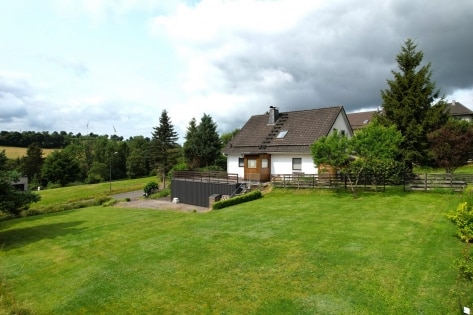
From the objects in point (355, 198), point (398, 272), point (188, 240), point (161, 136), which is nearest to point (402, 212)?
point (355, 198)

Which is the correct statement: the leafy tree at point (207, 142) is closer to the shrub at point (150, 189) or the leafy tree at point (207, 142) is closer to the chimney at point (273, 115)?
the shrub at point (150, 189)

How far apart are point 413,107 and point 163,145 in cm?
4045

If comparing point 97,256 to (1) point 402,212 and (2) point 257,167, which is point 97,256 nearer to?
(1) point 402,212

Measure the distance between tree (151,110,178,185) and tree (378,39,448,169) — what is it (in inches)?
1459

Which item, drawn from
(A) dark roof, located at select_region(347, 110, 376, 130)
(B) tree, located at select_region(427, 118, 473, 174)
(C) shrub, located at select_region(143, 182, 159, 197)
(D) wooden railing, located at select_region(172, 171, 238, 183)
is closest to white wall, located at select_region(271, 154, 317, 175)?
(D) wooden railing, located at select_region(172, 171, 238, 183)

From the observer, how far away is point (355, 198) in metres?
21.2

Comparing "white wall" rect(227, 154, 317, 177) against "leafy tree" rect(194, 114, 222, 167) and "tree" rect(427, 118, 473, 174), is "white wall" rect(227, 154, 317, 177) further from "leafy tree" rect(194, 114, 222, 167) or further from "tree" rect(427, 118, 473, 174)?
"leafy tree" rect(194, 114, 222, 167)

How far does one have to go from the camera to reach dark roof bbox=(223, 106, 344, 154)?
30.0 m

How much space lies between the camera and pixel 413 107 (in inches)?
1091

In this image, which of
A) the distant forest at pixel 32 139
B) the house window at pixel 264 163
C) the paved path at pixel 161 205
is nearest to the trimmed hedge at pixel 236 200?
the paved path at pixel 161 205

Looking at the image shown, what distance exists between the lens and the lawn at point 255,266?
325 inches

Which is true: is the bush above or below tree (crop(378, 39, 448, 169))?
below

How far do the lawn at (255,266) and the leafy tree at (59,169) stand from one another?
71726 mm

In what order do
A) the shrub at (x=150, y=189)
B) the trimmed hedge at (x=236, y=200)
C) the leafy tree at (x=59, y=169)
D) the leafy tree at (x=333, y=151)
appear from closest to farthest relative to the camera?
the leafy tree at (x=333, y=151)
the trimmed hedge at (x=236, y=200)
the shrub at (x=150, y=189)
the leafy tree at (x=59, y=169)
